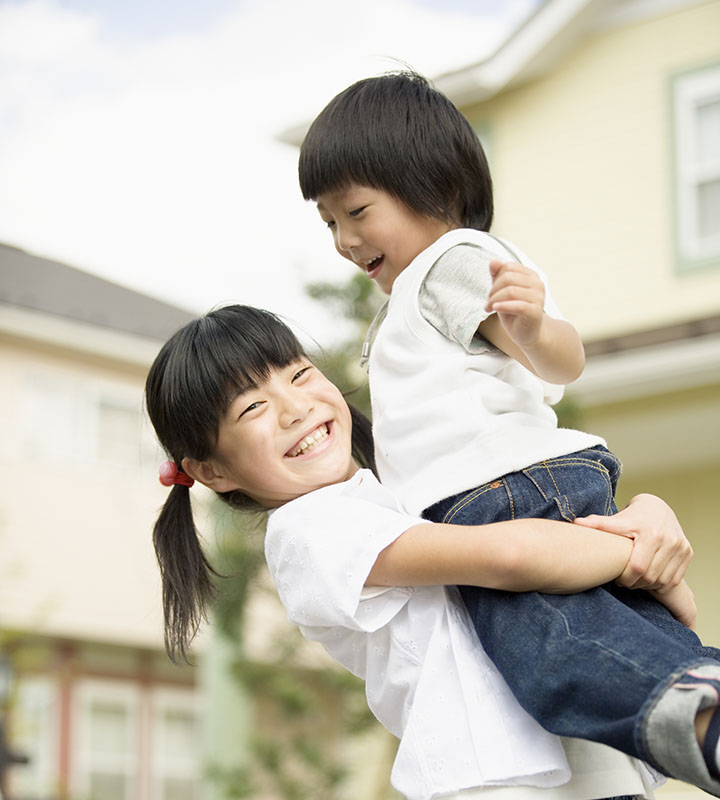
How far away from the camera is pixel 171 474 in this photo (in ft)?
7.26

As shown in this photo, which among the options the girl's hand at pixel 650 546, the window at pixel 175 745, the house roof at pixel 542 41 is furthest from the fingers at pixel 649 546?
the window at pixel 175 745

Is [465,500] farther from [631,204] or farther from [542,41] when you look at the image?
[542,41]

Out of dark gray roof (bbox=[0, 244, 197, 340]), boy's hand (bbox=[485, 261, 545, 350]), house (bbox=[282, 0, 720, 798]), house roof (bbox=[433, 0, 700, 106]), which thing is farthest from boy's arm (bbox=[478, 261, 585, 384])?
dark gray roof (bbox=[0, 244, 197, 340])

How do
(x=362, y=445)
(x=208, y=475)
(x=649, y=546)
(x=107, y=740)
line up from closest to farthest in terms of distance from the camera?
1. (x=649, y=546)
2. (x=208, y=475)
3. (x=362, y=445)
4. (x=107, y=740)

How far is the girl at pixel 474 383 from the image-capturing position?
165cm

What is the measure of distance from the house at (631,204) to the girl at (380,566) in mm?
5356

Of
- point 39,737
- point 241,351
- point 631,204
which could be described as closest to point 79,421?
point 39,737

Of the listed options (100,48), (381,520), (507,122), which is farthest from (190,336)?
(100,48)

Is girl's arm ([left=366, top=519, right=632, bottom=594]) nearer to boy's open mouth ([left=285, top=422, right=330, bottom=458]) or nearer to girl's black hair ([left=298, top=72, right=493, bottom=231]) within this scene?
boy's open mouth ([left=285, top=422, right=330, bottom=458])

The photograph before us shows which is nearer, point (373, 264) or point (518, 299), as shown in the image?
point (518, 299)

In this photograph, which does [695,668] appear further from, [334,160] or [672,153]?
[672,153]

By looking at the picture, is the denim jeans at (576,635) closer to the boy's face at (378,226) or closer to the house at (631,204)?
the boy's face at (378,226)

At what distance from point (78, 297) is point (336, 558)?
42.3 ft

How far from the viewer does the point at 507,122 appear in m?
9.20
